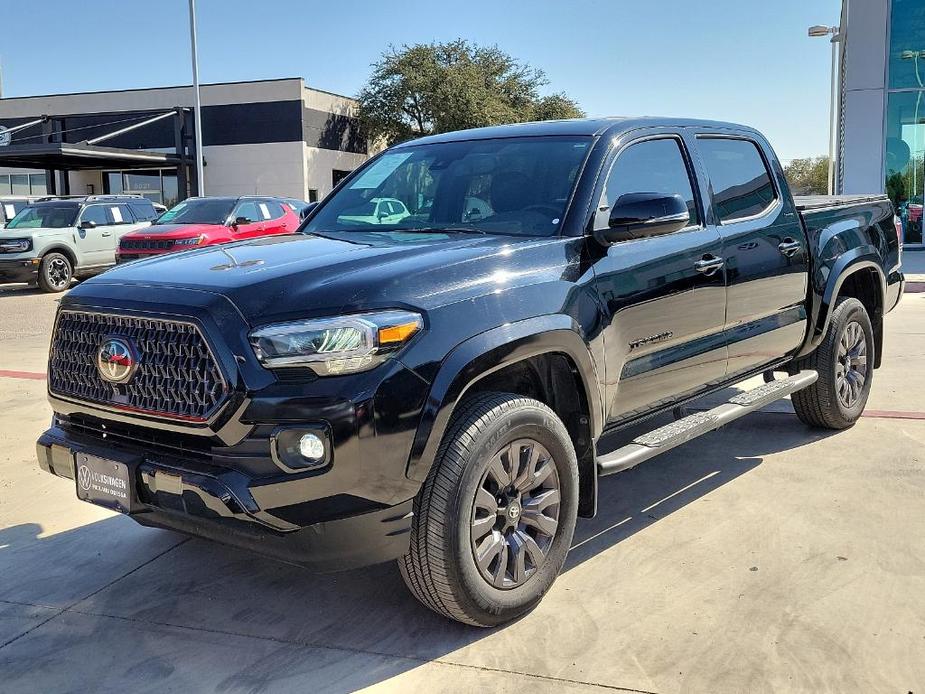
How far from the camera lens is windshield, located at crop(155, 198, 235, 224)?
53.7 ft

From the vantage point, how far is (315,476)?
9.62 ft

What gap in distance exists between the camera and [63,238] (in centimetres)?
1736

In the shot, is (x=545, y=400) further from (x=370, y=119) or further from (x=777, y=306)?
(x=370, y=119)

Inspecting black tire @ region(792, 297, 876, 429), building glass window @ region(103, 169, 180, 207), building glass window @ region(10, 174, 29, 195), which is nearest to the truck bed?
black tire @ region(792, 297, 876, 429)

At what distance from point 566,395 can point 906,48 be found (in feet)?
70.9

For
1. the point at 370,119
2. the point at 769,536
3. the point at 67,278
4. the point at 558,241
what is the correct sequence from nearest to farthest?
the point at 558,241
the point at 769,536
the point at 67,278
the point at 370,119

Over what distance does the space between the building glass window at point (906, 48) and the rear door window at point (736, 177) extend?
1907cm

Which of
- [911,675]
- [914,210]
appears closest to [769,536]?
[911,675]

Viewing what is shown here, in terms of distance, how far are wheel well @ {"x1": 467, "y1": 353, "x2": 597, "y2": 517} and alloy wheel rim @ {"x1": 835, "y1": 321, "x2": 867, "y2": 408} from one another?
2.74 m

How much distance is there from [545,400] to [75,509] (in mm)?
2651

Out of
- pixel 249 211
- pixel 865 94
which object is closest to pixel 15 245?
pixel 249 211

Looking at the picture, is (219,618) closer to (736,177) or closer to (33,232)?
(736,177)

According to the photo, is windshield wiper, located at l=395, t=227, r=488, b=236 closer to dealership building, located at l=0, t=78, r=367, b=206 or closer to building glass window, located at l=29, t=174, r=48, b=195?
dealership building, located at l=0, t=78, r=367, b=206

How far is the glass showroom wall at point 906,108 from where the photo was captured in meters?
21.6
